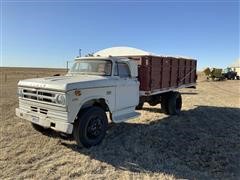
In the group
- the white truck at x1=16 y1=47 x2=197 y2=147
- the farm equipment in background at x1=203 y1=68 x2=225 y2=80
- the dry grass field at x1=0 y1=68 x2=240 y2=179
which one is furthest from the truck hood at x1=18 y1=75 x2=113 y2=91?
the farm equipment in background at x1=203 y1=68 x2=225 y2=80

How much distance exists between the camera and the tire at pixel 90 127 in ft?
21.3

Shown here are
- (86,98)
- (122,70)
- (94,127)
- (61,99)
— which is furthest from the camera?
(122,70)

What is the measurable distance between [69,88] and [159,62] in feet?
15.5

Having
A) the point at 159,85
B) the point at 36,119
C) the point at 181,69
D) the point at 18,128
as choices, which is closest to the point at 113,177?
the point at 36,119

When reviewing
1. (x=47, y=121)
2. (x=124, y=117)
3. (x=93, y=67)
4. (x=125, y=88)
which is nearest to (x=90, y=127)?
(x=47, y=121)

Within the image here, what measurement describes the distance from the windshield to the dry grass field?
5.91 feet

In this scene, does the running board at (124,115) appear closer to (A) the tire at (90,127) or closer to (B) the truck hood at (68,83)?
(A) the tire at (90,127)

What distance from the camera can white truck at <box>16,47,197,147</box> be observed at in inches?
246

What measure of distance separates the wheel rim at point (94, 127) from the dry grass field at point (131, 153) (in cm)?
31

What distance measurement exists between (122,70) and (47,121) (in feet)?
9.03

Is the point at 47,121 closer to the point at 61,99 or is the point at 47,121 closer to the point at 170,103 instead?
the point at 61,99

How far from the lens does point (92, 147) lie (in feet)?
22.2

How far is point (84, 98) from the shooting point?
6.52m

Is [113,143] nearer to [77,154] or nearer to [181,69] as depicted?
[77,154]
